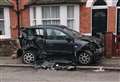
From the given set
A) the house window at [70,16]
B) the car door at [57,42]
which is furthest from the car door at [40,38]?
the house window at [70,16]

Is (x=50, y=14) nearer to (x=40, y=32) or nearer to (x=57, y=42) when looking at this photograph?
(x=40, y=32)

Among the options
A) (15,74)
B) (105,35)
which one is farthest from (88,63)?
(15,74)

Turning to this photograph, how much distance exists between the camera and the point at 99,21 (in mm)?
21469

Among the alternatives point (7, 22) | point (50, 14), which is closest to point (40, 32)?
point (50, 14)

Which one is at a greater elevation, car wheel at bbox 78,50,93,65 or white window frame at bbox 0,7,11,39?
white window frame at bbox 0,7,11,39

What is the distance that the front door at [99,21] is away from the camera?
21.3 m

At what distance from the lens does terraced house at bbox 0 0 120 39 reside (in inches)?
827

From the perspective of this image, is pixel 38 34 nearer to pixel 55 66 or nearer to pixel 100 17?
pixel 55 66

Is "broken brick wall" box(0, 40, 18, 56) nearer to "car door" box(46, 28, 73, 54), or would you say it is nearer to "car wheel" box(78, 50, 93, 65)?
"car door" box(46, 28, 73, 54)

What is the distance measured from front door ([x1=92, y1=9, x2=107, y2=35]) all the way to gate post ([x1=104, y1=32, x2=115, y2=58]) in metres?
3.73

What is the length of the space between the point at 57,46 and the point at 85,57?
4.66 ft

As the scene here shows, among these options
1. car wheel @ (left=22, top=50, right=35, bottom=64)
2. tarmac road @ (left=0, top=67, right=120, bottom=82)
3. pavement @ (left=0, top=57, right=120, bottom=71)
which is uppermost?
car wheel @ (left=22, top=50, right=35, bottom=64)

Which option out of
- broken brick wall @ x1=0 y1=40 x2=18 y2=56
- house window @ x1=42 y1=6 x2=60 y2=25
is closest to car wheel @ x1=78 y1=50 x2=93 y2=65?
broken brick wall @ x1=0 y1=40 x2=18 y2=56

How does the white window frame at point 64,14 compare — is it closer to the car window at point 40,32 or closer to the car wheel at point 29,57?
the car window at point 40,32
